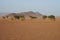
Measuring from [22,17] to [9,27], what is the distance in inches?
8.4

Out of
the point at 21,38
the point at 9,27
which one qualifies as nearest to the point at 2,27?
the point at 9,27

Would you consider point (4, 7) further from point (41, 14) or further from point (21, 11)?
point (41, 14)

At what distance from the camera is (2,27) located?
2994 millimetres

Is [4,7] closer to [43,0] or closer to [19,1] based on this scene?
[19,1]

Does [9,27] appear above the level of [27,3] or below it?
below

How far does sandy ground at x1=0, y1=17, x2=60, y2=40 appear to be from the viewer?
2.96 meters

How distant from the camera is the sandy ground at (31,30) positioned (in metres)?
2.96

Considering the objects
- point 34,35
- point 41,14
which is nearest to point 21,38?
point 34,35

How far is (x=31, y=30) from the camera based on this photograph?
9.73ft

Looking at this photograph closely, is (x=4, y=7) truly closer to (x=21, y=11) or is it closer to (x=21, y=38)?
(x=21, y=11)

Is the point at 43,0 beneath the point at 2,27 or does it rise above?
above

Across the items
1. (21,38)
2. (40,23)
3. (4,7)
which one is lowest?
(21,38)

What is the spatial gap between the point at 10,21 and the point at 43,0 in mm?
511

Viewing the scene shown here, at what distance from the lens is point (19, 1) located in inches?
118
